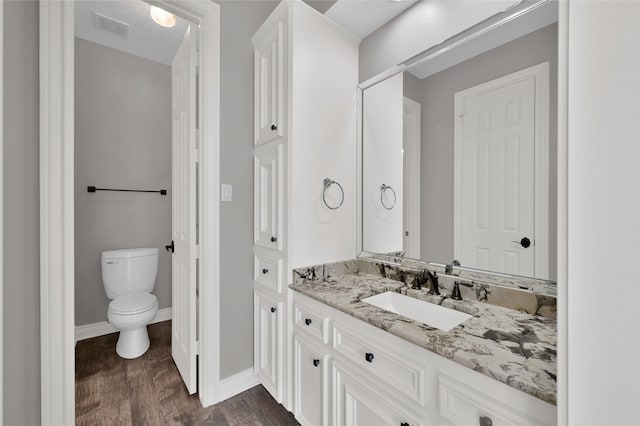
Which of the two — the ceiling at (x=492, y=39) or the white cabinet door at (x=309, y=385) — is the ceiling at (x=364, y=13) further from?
the white cabinet door at (x=309, y=385)

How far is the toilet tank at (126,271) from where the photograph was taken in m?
2.40

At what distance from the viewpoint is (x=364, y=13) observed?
1.59 m

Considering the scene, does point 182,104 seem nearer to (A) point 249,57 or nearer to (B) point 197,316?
(A) point 249,57

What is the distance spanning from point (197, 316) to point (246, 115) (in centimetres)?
→ 128

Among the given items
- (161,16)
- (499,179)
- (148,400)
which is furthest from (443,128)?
(148,400)

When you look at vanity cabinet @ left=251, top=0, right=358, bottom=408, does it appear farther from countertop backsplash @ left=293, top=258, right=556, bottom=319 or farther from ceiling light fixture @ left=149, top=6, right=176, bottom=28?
ceiling light fixture @ left=149, top=6, right=176, bottom=28

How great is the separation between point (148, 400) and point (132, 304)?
29.8 inches

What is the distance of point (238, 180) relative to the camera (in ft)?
5.73

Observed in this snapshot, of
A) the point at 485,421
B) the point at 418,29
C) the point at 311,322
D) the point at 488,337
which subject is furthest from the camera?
the point at 418,29
